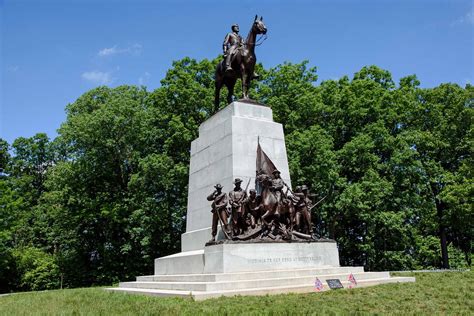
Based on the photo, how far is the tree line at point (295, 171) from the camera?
24.7m

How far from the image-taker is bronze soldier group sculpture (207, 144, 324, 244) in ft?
39.2

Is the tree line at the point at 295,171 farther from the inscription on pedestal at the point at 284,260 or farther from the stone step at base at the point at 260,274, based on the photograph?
the stone step at base at the point at 260,274

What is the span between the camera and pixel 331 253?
503 inches

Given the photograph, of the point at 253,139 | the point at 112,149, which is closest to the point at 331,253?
the point at 253,139

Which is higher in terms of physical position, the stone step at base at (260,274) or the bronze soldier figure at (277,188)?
the bronze soldier figure at (277,188)

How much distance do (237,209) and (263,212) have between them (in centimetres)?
84

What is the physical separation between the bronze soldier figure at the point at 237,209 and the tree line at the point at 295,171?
11474 millimetres

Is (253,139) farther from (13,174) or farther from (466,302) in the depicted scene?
(13,174)

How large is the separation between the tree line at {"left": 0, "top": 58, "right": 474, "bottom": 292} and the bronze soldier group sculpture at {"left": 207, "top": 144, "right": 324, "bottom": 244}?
1048 cm

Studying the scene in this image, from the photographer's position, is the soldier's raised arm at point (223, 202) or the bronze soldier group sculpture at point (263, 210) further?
the soldier's raised arm at point (223, 202)

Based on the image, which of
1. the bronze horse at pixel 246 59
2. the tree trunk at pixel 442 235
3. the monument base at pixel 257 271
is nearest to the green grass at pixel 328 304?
the monument base at pixel 257 271

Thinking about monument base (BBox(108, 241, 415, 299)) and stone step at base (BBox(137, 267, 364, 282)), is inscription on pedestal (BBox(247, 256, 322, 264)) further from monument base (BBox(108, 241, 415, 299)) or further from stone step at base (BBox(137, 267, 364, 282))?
stone step at base (BBox(137, 267, 364, 282))

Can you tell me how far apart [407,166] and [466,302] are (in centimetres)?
1865

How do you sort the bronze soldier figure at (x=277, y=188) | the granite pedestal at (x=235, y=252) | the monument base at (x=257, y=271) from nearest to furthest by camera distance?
the monument base at (x=257, y=271) → the granite pedestal at (x=235, y=252) → the bronze soldier figure at (x=277, y=188)
